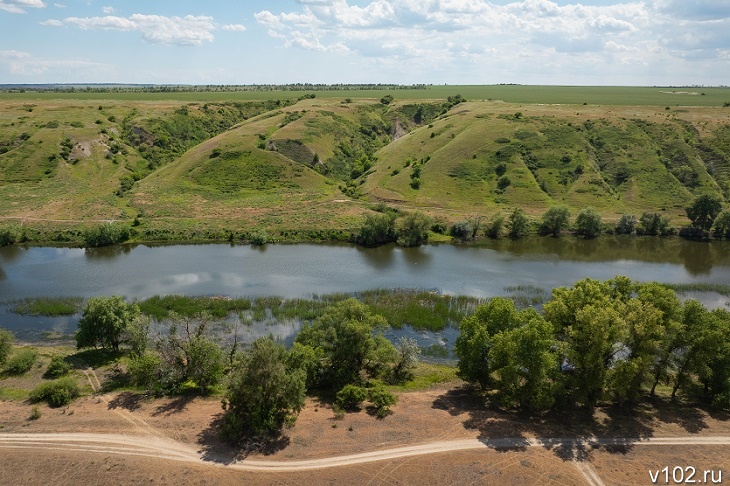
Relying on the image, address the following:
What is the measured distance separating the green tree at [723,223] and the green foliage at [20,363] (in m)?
111

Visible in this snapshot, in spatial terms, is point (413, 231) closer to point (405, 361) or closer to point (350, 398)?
point (405, 361)

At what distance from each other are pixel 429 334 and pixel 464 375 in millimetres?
13097

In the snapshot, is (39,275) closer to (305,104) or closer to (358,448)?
(358,448)

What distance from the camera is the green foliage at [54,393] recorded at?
38.7 meters

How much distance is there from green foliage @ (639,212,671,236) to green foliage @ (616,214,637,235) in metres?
2.31

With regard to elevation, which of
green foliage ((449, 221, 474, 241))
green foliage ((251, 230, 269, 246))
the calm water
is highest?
green foliage ((449, 221, 474, 241))

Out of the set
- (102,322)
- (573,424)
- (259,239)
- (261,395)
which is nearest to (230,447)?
(261,395)

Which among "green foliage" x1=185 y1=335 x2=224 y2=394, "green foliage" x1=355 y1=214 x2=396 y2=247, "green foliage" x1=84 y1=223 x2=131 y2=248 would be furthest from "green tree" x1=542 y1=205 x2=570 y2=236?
"green foliage" x1=84 y1=223 x2=131 y2=248

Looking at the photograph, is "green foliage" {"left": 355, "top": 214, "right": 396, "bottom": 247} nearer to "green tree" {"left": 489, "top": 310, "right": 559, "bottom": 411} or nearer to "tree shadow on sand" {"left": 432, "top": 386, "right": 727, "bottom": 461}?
"tree shadow on sand" {"left": 432, "top": 386, "right": 727, "bottom": 461}

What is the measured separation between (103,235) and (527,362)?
2965 inches

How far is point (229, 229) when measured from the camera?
90.9m

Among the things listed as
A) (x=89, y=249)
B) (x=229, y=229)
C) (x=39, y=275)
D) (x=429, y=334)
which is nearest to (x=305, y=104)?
(x=229, y=229)

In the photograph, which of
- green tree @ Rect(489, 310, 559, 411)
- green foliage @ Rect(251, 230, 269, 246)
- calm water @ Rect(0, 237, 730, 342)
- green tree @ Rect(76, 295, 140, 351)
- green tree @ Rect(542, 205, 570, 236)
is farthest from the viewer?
green tree @ Rect(542, 205, 570, 236)

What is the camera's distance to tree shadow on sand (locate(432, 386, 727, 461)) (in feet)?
112
